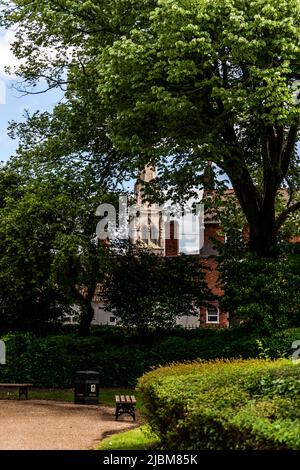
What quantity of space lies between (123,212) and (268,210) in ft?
18.5

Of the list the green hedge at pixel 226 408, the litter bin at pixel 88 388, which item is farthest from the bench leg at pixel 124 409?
the green hedge at pixel 226 408

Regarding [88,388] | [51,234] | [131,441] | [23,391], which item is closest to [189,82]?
[51,234]

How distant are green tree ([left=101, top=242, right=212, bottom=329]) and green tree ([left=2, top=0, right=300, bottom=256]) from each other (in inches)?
163

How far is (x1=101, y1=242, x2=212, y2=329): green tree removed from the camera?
3144 centimetres

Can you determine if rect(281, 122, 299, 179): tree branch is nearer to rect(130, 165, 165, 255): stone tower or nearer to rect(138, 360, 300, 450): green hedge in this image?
rect(130, 165, 165, 255): stone tower

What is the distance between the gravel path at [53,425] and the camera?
14.9 meters

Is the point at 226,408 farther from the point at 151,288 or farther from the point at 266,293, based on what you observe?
the point at 151,288

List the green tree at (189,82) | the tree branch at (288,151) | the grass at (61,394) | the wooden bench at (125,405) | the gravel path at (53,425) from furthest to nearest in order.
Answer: the tree branch at (288,151) < the grass at (61,394) < the green tree at (189,82) < the wooden bench at (125,405) < the gravel path at (53,425)

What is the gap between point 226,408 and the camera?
1042 cm

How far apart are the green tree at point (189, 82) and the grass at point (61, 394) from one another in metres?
7.41

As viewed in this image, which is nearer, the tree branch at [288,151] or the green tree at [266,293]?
the green tree at [266,293]

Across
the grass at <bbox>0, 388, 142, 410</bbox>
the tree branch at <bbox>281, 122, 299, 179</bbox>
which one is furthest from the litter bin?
the tree branch at <bbox>281, 122, 299, 179</bbox>

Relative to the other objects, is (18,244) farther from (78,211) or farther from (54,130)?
(54,130)

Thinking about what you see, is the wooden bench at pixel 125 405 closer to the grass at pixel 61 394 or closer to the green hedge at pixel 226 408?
the grass at pixel 61 394
